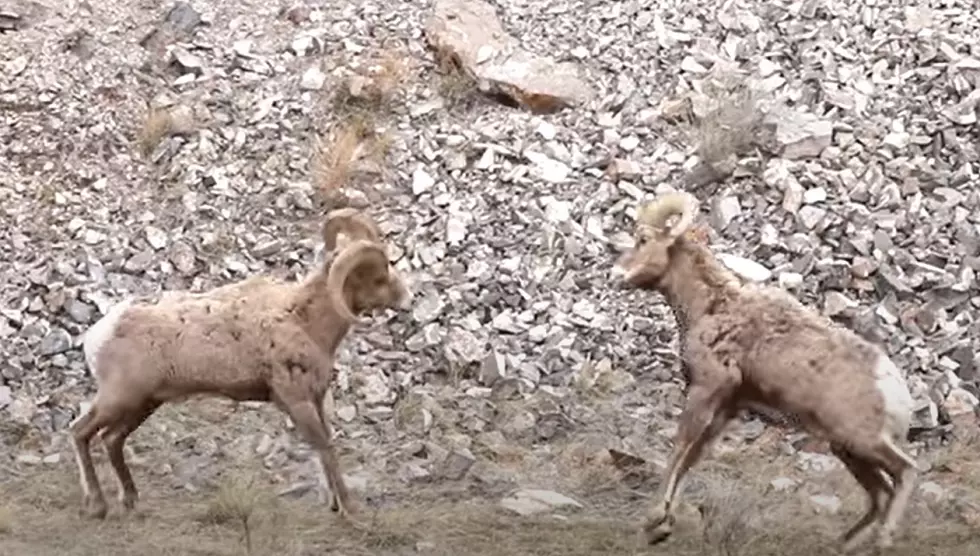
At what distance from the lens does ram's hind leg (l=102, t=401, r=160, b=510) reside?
8.41m

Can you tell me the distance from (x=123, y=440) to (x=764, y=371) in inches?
123

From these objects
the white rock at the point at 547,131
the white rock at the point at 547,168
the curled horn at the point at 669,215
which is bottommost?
the white rock at the point at 547,168

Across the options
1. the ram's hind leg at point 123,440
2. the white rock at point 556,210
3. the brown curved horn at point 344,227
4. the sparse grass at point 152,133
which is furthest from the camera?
the sparse grass at point 152,133

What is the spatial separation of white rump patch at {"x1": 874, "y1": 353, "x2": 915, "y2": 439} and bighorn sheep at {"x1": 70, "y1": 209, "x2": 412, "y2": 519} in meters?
2.34

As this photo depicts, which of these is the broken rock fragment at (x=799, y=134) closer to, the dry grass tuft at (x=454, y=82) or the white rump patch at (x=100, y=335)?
the dry grass tuft at (x=454, y=82)

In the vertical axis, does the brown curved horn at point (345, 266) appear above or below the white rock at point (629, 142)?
above

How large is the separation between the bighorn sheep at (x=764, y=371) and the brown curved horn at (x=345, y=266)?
1.23 m

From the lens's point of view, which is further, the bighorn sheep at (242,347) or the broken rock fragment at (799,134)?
the broken rock fragment at (799,134)

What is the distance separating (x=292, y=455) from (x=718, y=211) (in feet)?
11.8

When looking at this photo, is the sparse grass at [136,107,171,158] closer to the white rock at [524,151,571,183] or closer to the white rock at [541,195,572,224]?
the white rock at [524,151,571,183]

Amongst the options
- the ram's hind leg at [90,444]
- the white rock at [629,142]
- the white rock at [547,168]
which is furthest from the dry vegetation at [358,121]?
the ram's hind leg at [90,444]

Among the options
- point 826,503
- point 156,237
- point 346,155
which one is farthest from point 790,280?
point 156,237

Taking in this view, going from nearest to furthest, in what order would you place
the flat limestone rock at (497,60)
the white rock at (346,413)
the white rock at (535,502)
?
the white rock at (535,502) < the white rock at (346,413) < the flat limestone rock at (497,60)

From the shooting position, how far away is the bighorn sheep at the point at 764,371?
309 inches
